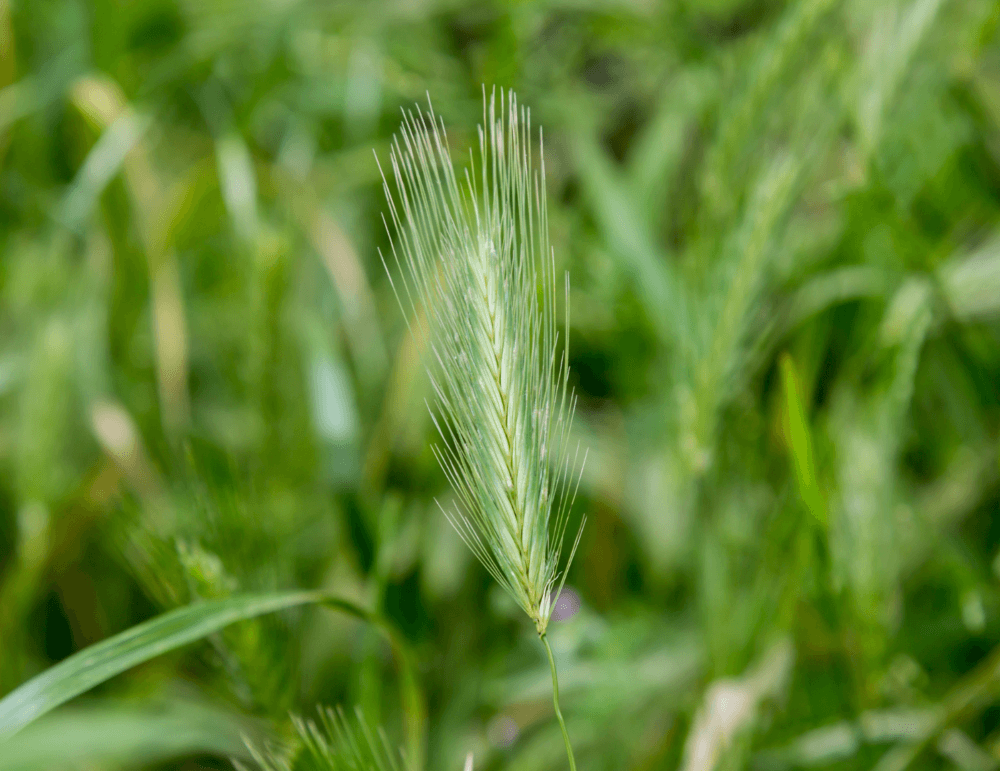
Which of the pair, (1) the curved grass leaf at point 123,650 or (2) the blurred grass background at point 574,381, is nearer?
(1) the curved grass leaf at point 123,650

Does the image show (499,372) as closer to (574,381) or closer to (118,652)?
(118,652)

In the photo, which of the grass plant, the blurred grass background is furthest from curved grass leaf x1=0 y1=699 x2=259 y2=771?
the grass plant

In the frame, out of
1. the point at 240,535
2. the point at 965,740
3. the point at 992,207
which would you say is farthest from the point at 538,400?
the point at 992,207

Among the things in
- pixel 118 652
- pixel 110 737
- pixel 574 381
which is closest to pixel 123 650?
pixel 118 652

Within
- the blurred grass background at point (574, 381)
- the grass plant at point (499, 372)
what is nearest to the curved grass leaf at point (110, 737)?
the blurred grass background at point (574, 381)

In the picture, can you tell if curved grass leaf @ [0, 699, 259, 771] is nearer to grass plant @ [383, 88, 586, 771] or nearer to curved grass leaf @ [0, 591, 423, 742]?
curved grass leaf @ [0, 591, 423, 742]

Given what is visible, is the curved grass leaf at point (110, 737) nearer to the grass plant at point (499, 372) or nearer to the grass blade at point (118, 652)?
the grass blade at point (118, 652)

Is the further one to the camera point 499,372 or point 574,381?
point 574,381
